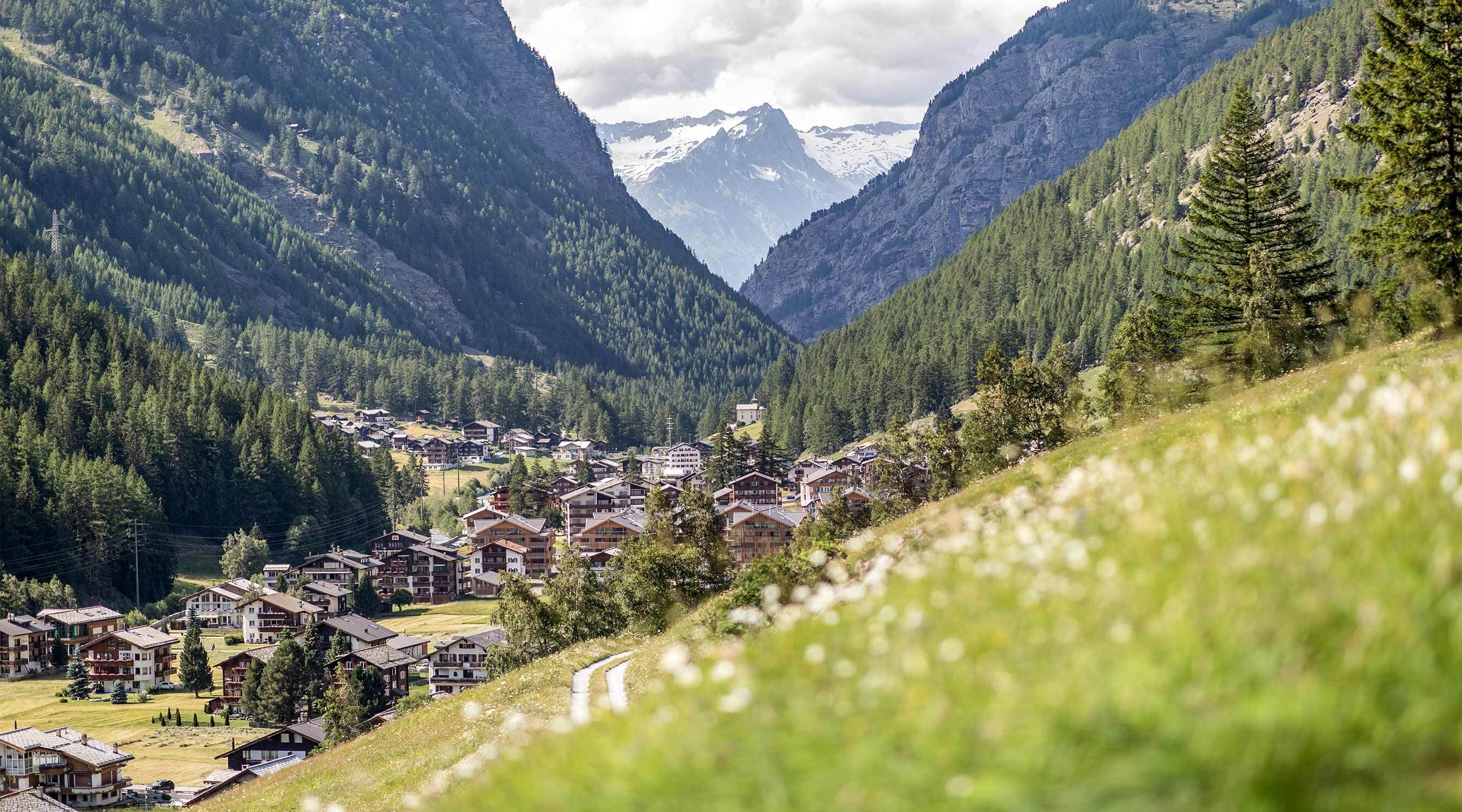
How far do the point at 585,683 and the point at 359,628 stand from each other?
78171 mm

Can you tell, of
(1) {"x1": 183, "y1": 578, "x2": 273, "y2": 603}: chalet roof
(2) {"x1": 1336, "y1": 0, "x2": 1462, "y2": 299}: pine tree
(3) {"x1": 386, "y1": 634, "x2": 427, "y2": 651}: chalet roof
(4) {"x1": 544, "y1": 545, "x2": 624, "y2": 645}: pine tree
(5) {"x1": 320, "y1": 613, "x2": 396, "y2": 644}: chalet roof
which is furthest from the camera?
(1) {"x1": 183, "y1": 578, "x2": 273, "y2": 603}: chalet roof

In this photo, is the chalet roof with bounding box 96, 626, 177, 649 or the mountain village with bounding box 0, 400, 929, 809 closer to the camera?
the mountain village with bounding box 0, 400, 929, 809

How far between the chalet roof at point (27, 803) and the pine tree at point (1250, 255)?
6048 cm

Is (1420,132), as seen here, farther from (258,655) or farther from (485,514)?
(485,514)

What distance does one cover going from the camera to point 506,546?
497ft

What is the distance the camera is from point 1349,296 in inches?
1957

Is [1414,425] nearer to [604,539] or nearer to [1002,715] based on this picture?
[1002,715]

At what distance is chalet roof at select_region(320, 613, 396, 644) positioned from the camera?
103 meters

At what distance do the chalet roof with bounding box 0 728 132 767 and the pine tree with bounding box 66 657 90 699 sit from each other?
2686 centimetres

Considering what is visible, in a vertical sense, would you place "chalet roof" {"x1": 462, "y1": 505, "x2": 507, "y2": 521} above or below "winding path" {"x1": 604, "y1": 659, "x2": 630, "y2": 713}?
below

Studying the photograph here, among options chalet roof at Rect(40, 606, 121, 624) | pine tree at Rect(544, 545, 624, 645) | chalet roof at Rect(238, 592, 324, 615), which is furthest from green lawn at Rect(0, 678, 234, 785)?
pine tree at Rect(544, 545, 624, 645)

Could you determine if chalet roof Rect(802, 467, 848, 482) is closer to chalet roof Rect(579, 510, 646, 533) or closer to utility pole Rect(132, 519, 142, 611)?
chalet roof Rect(579, 510, 646, 533)

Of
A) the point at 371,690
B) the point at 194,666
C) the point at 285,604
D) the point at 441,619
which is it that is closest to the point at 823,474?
the point at 441,619

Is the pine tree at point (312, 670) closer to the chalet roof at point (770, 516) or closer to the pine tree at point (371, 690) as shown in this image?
the pine tree at point (371, 690)
